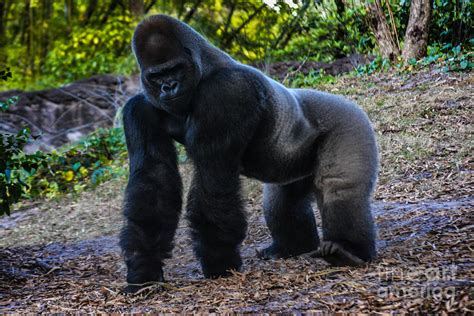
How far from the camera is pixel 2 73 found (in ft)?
14.1

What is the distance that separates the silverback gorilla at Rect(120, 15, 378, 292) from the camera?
3510 mm

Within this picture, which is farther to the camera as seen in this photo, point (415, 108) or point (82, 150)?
point (82, 150)

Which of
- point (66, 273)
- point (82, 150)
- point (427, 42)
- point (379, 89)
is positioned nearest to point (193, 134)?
point (66, 273)

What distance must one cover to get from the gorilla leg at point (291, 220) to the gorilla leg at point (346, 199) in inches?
13.8

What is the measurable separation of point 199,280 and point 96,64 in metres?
10.3

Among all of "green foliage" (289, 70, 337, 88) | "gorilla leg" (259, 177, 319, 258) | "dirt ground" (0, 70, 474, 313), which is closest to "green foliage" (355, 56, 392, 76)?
"green foliage" (289, 70, 337, 88)

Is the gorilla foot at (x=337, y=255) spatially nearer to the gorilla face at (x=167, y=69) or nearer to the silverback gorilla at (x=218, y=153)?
the silverback gorilla at (x=218, y=153)

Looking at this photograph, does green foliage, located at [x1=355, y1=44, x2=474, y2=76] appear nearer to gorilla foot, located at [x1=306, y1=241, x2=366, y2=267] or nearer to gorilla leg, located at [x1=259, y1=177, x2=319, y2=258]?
gorilla leg, located at [x1=259, y1=177, x2=319, y2=258]

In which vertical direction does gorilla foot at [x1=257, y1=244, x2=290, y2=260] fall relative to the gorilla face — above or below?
below

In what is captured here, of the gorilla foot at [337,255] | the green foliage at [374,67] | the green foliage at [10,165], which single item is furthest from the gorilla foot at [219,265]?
the green foliage at [374,67]

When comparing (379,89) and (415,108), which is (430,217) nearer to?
(415,108)
